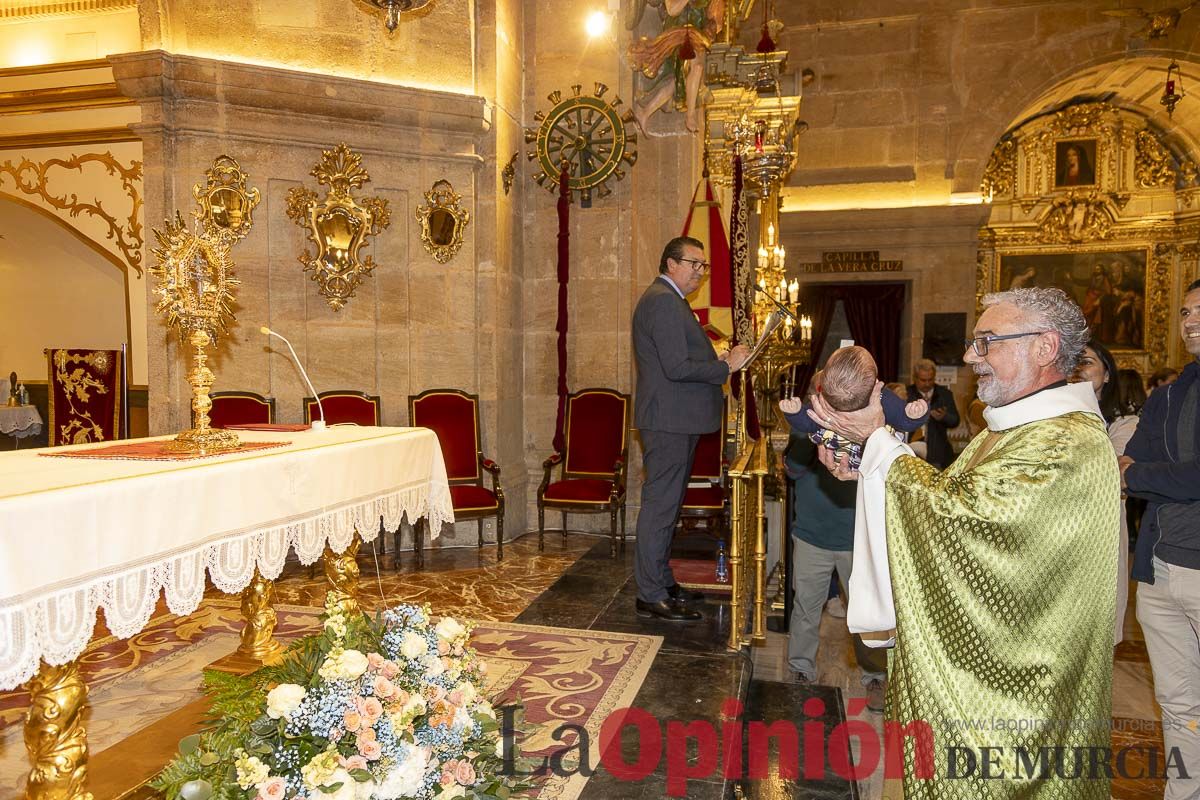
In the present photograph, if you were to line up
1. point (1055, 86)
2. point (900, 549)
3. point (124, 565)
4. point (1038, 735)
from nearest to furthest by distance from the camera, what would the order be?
point (1038, 735) → point (900, 549) → point (124, 565) → point (1055, 86)

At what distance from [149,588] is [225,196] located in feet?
15.0

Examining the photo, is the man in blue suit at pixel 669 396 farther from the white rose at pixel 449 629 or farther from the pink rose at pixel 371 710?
the pink rose at pixel 371 710

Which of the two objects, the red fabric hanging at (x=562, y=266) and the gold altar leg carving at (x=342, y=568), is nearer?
the gold altar leg carving at (x=342, y=568)

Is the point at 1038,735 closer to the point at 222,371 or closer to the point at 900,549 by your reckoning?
the point at 900,549

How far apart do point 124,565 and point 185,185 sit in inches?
184

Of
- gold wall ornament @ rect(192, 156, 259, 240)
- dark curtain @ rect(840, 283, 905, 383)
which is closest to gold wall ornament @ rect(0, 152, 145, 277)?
gold wall ornament @ rect(192, 156, 259, 240)

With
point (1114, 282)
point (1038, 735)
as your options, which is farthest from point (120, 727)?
point (1114, 282)

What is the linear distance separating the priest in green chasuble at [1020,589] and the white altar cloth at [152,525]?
2324 mm

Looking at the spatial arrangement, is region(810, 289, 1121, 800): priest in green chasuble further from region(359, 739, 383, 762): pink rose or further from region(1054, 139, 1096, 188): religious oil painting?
region(1054, 139, 1096, 188): religious oil painting

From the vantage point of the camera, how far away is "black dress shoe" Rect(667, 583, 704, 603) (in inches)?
184

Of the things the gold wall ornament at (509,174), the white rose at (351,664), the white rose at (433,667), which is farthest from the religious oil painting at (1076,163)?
the white rose at (351,664)

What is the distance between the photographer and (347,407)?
6.36 metres

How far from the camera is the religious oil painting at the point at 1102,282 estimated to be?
14211mm

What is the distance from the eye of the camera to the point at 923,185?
12.9 metres
